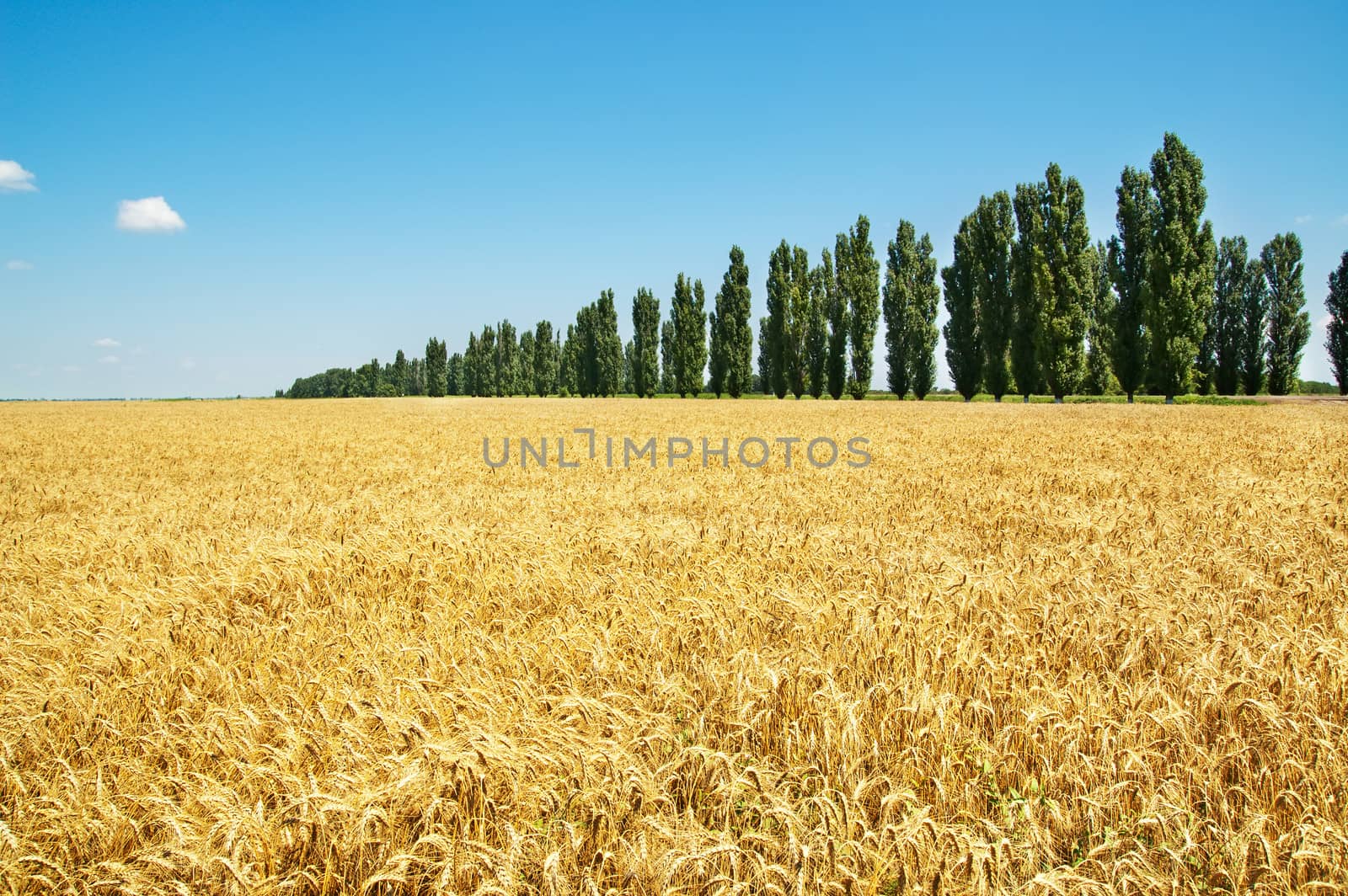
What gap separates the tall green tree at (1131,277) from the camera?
44.0 metres

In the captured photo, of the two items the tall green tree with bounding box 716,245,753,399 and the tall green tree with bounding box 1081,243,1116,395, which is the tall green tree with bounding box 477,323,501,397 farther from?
the tall green tree with bounding box 1081,243,1116,395

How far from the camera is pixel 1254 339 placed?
187 feet

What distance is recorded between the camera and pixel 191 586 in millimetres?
4219

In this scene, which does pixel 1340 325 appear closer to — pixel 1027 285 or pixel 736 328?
pixel 1027 285

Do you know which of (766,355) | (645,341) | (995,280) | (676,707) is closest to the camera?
(676,707)

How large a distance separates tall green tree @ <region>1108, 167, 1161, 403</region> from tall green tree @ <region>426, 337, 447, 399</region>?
104 meters

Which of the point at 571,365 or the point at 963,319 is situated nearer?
the point at 963,319

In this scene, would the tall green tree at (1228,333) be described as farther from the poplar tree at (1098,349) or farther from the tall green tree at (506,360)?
the tall green tree at (506,360)

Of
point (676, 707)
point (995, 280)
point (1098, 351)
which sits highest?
point (995, 280)

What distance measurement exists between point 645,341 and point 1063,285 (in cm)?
4635

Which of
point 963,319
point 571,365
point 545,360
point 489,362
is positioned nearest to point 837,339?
point 963,319

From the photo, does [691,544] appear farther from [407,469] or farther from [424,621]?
[407,469]

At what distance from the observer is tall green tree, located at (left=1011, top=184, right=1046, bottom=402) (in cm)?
4703

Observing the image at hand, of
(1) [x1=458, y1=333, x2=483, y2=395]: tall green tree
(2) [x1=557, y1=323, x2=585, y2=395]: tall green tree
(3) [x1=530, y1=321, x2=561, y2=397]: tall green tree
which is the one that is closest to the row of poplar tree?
(2) [x1=557, y1=323, x2=585, y2=395]: tall green tree
